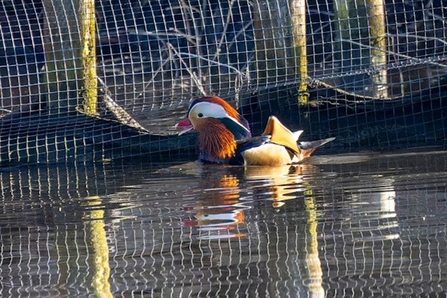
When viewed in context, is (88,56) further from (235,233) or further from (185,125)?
(235,233)

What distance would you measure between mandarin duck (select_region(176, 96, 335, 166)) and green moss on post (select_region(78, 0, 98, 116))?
131cm

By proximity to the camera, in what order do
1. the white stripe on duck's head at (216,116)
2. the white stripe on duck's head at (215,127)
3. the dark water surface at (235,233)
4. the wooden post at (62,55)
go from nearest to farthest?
the dark water surface at (235,233) → the white stripe on duck's head at (215,127) → the white stripe on duck's head at (216,116) → the wooden post at (62,55)

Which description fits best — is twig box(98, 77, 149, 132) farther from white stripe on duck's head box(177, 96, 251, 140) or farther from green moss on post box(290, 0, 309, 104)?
green moss on post box(290, 0, 309, 104)

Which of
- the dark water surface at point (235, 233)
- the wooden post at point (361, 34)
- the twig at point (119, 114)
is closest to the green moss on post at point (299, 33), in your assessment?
the wooden post at point (361, 34)

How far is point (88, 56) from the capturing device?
11.5 meters

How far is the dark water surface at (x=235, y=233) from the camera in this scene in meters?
4.62

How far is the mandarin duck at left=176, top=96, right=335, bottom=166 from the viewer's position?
377 inches

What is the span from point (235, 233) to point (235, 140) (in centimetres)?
424

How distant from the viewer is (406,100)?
11172 millimetres

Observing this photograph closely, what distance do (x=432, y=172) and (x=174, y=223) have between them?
2539mm

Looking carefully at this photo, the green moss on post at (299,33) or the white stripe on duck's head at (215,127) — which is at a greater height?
the green moss on post at (299,33)

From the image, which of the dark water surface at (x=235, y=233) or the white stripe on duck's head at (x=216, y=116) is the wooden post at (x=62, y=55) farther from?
the dark water surface at (x=235, y=233)

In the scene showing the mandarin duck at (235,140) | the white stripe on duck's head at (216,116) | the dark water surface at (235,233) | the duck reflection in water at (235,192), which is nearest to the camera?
the dark water surface at (235,233)

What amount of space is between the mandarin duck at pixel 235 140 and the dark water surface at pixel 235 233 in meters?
0.41
